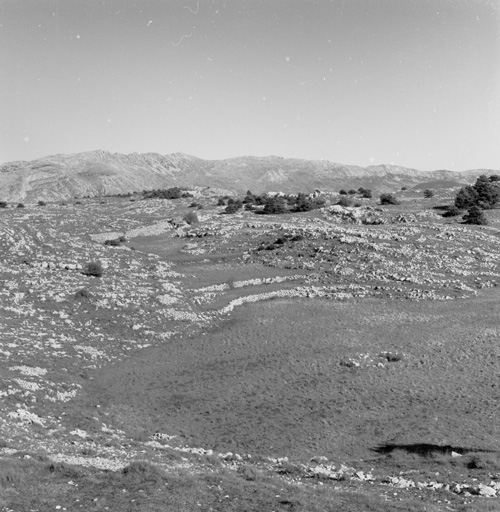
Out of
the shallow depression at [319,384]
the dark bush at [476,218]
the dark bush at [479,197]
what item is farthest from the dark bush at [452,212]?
the shallow depression at [319,384]

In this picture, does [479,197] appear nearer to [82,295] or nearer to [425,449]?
[82,295]

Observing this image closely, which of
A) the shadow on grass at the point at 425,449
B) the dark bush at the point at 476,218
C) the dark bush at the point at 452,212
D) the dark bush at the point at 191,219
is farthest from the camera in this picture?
the dark bush at the point at 191,219

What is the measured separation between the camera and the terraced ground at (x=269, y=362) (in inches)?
632

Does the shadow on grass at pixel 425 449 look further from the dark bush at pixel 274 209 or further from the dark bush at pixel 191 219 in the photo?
the dark bush at pixel 274 209

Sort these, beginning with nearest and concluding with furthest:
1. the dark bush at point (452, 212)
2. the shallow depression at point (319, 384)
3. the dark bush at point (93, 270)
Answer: the shallow depression at point (319, 384) → the dark bush at point (93, 270) → the dark bush at point (452, 212)

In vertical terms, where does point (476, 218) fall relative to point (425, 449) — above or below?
above

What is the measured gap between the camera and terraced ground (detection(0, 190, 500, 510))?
1606 cm

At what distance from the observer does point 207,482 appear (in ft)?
42.1

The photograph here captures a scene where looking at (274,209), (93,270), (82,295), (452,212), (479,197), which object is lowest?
(82,295)

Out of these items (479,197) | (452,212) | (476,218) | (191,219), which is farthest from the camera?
(479,197)

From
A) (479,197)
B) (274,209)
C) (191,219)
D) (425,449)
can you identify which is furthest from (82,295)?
(479,197)

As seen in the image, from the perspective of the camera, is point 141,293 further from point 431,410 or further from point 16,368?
point 431,410

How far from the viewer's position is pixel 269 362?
1089 inches

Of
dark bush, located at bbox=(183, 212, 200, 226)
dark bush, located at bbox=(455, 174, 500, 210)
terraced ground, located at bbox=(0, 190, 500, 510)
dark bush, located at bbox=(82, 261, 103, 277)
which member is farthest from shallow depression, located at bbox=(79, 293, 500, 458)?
dark bush, located at bbox=(455, 174, 500, 210)
